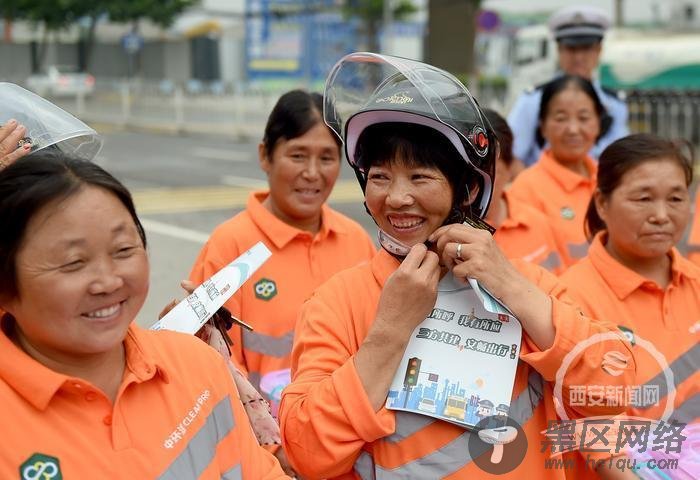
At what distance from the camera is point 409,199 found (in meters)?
2.22

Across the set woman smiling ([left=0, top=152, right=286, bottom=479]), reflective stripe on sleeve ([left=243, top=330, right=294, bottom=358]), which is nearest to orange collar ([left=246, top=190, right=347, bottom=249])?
reflective stripe on sleeve ([left=243, top=330, right=294, bottom=358])

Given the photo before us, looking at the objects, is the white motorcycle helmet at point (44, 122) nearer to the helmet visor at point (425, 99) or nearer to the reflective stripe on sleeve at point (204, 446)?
the helmet visor at point (425, 99)

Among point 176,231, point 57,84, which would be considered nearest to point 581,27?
point 176,231

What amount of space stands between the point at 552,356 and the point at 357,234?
194 centimetres

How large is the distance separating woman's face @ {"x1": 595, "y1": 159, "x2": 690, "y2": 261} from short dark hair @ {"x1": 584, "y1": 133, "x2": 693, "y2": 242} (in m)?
0.02

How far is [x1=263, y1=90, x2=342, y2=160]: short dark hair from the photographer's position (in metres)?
3.79

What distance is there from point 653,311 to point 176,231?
8.21m

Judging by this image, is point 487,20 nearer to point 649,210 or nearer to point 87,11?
point 649,210

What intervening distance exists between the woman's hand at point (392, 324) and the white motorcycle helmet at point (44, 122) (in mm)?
953

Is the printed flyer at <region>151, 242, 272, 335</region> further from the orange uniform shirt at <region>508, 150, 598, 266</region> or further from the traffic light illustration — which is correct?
the orange uniform shirt at <region>508, 150, 598, 266</region>

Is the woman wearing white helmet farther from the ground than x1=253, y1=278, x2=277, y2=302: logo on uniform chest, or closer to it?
farther from the ground

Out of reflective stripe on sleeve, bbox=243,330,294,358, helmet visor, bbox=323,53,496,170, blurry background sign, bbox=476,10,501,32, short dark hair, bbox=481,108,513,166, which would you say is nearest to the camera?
helmet visor, bbox=323,53,496,170

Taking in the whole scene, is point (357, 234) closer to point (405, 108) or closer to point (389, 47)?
point (405, 108)

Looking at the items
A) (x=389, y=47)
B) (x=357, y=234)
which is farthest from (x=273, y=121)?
(x=389, y=47)
